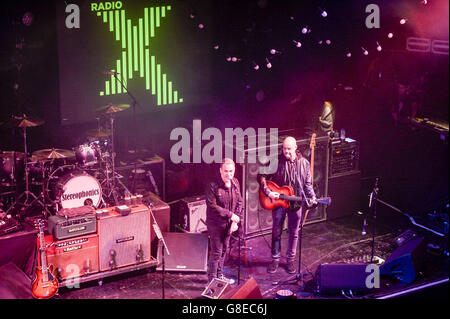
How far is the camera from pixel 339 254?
850 centimetres

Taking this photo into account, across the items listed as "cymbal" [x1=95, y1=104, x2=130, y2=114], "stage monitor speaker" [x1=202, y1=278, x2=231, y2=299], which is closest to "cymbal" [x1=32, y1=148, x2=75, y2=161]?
"cymbal" [x1=95, y1=104, x2=130, y2=114]

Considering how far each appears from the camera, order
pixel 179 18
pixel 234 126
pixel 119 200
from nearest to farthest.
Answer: pixel 119 200 < pixel 179 18 < pixel 234 126

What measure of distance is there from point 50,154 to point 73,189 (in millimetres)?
533

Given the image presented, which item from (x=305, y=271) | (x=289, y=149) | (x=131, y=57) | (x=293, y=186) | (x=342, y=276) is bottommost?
(x=305, y=271)

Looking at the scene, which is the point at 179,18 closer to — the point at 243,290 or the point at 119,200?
the point at 119,200

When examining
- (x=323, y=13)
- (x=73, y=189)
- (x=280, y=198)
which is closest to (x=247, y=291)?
(x=280, y=198)

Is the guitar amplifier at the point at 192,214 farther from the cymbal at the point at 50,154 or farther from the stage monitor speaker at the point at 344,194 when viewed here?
the stage monitor speaker at the point at 344,194

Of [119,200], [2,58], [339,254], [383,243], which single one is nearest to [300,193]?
[339,254]

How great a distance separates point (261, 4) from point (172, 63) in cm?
171

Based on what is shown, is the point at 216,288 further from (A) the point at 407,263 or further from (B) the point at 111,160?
(B) the point at 111,160

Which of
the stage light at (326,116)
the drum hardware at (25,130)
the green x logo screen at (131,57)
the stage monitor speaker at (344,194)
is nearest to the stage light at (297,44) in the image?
the stage light at (326,116)

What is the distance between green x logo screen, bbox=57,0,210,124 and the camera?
8516 mm

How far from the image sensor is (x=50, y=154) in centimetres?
800

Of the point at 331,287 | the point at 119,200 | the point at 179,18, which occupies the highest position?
the point at 179,18
